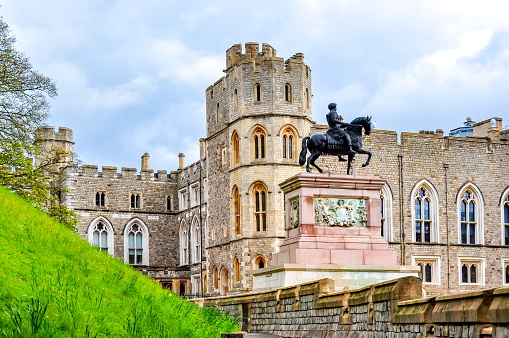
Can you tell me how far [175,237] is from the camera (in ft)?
180

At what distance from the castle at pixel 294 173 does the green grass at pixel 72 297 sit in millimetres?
23620

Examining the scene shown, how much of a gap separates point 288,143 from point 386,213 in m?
6.35

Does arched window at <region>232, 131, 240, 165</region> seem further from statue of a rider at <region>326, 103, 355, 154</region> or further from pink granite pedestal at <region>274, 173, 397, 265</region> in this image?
pink granite pedestal at <region>274, 173, 397, 265</region>

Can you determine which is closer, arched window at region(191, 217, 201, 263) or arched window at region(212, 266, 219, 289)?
arched window at region(212, 266, 219, 289)

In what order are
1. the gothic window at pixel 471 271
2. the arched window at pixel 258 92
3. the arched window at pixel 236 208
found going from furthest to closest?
the gothic window at pixel 471 271, the arched window at pixel 236 208, the arched window at pixel 258 92

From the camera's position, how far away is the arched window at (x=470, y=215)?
4272cm

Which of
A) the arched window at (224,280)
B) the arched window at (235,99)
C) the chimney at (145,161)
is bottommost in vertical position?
the arched window at (224,280)

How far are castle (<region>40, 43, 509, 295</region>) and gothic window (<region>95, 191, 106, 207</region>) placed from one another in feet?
22.1

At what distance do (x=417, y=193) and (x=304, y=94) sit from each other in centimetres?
791

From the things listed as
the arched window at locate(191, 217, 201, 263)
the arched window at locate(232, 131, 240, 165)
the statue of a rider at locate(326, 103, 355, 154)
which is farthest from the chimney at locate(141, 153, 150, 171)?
the statue of a rider at locate(326, 103, 355, 154)

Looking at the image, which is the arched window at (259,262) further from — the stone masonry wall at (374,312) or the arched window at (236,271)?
the stone masonry wall at (374,312)

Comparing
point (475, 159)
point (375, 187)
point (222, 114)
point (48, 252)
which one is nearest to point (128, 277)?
point (48, 252)

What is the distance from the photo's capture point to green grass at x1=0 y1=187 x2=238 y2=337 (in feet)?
30.5

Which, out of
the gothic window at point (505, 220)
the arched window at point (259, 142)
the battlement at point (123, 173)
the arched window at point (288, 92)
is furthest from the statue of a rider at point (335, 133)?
the battlement at point (123, 173)
